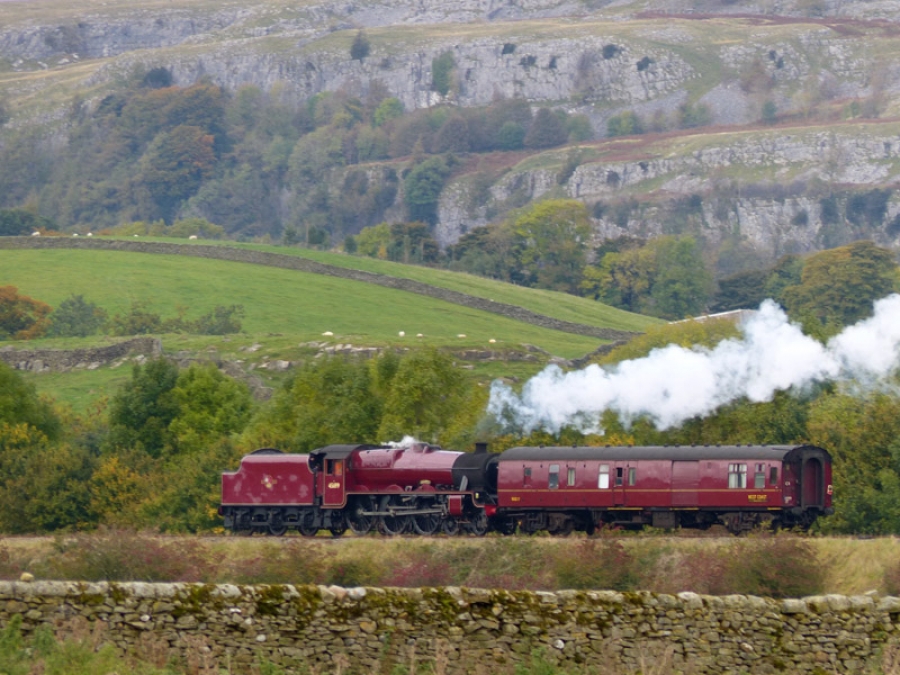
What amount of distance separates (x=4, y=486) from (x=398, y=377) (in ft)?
60.0

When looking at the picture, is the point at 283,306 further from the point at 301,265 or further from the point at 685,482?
the point at 685,482

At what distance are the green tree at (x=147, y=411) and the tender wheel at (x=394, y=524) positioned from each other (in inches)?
1024

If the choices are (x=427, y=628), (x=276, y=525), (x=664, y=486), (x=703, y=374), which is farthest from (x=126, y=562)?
(x=703, y=374)

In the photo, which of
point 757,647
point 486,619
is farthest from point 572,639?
point 757,647

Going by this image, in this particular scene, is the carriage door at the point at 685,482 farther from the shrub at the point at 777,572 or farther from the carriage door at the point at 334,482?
the carriage door at the point at 334,482

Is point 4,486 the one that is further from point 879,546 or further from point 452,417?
point 879,546

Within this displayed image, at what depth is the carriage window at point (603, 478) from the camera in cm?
4450

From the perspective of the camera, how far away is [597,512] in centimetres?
4538

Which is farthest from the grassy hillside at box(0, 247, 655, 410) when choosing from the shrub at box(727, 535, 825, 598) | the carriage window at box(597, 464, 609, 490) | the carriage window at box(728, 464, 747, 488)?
the shrub at box(727, 535, 825, 598)

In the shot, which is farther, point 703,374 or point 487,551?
point 703,374

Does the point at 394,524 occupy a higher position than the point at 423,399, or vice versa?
the point at 423,399

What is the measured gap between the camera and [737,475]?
43.2 metres

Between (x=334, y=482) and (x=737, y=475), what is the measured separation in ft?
42.0

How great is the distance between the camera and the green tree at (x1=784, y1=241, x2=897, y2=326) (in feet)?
529
